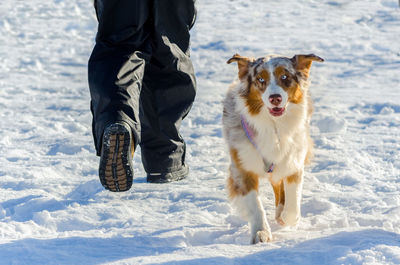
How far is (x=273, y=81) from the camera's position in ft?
11.7

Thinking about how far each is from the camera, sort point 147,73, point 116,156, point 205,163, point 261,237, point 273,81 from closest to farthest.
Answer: point 116,156
point 261,237
point 273,81
point 147,73
point 205,163

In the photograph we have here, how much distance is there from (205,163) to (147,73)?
1.12 m

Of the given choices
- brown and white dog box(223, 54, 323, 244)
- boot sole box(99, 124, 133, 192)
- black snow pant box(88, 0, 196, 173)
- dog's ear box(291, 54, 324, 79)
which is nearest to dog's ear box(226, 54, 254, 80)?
brown and white dog box(223, 54, 323, 244)

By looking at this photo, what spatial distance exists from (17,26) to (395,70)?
640cm

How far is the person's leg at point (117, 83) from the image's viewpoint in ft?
10.9

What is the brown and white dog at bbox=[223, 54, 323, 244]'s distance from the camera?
359 centimetres

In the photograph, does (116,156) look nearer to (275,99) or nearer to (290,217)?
(275,99)

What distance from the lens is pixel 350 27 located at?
9.88 meters

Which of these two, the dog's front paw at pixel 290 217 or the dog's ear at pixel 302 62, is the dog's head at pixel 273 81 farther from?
the dog's front paw at pixel 290 217

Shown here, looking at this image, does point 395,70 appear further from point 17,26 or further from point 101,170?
point 17,26

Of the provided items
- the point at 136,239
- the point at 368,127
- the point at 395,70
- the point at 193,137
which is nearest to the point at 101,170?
the point at 136,239

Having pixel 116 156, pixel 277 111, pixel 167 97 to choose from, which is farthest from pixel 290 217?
pixel 167 97

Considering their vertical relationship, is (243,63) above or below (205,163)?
above

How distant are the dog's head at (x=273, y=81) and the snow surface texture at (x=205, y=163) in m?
0.76
